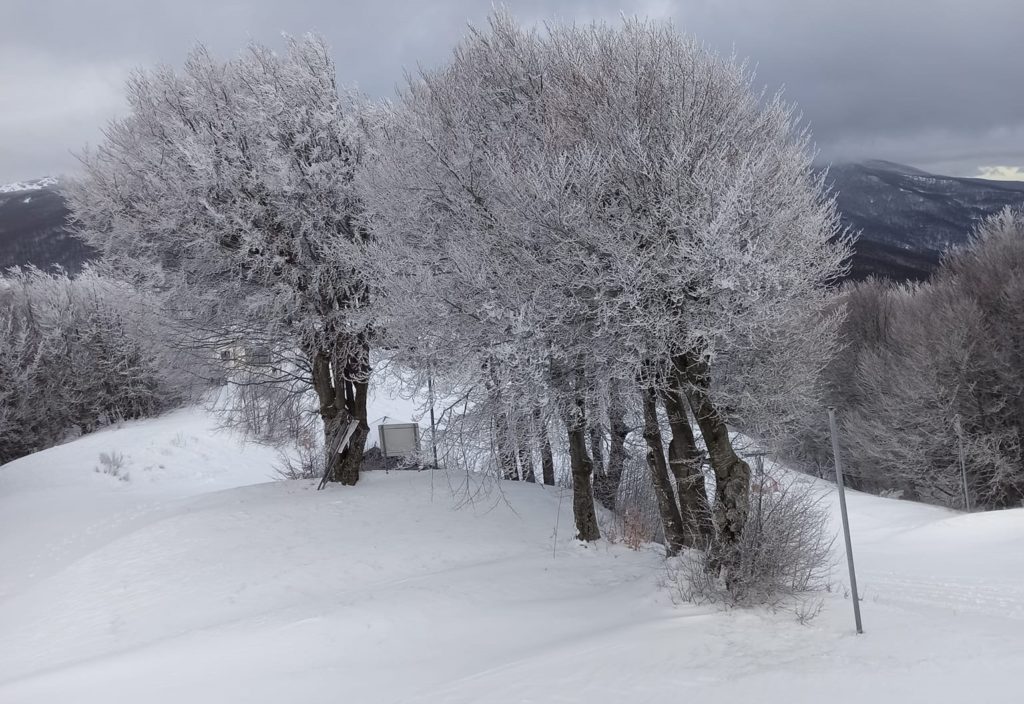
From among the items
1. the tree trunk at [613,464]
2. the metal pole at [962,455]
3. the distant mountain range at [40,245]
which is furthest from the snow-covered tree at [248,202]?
the distant mountain range at [40,245]

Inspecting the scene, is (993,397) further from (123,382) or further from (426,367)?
(123,382)

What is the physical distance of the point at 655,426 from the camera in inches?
456

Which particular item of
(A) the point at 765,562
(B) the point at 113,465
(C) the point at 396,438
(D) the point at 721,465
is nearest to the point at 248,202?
(C) the point at 396,438

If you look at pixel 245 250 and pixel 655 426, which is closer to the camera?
pixel 655 426

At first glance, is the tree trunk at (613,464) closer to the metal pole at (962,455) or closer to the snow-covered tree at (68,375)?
the metal pole at (962,455)

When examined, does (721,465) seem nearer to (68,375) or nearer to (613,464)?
(613,464)

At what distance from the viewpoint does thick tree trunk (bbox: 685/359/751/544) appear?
31.5 feet

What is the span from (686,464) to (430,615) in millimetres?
3993

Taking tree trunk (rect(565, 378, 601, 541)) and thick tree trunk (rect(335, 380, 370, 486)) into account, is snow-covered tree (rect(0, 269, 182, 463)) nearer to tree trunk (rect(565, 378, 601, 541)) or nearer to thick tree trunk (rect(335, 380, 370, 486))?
thick tree trunk (rect(335, 380, 370, 486))

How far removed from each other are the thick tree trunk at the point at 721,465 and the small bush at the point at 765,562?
189 millimetres

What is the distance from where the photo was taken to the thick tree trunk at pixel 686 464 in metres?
10.5

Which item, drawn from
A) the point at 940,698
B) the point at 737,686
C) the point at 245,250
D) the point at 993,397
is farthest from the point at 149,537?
the point at 993,397

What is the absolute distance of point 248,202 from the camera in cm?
1455

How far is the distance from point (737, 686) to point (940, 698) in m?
1.64
